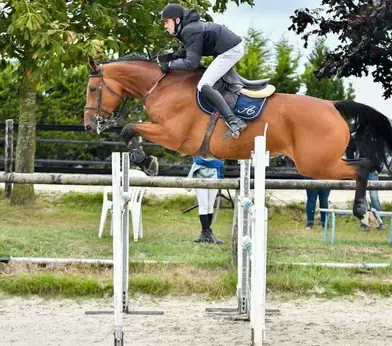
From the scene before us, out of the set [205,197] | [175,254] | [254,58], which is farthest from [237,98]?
[254,58]

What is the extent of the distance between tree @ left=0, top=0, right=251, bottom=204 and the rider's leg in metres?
3.56

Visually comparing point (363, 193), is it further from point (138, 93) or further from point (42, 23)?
point (42, 23)

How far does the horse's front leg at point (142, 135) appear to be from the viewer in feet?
14.7

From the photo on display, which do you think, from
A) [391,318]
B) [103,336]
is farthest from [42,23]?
[391,318]

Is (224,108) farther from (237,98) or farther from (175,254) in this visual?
(175,254)

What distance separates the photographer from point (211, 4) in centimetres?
1043

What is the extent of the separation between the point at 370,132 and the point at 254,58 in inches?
339

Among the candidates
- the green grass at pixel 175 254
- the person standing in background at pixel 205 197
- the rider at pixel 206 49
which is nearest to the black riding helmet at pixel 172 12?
the rider at pixel 206 49

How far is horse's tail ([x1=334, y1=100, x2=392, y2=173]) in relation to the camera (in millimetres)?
4668

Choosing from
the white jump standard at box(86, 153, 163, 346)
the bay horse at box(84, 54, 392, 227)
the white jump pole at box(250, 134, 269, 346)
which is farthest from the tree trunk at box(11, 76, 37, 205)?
the white jump pole at box(250, 134, 269, 346)

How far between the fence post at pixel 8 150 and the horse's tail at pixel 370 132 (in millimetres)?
7014

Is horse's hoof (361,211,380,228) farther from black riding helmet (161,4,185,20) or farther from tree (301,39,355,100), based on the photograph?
tree (301,39,355,100)

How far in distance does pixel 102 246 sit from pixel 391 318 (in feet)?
10.1

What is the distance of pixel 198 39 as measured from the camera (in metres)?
4.37
